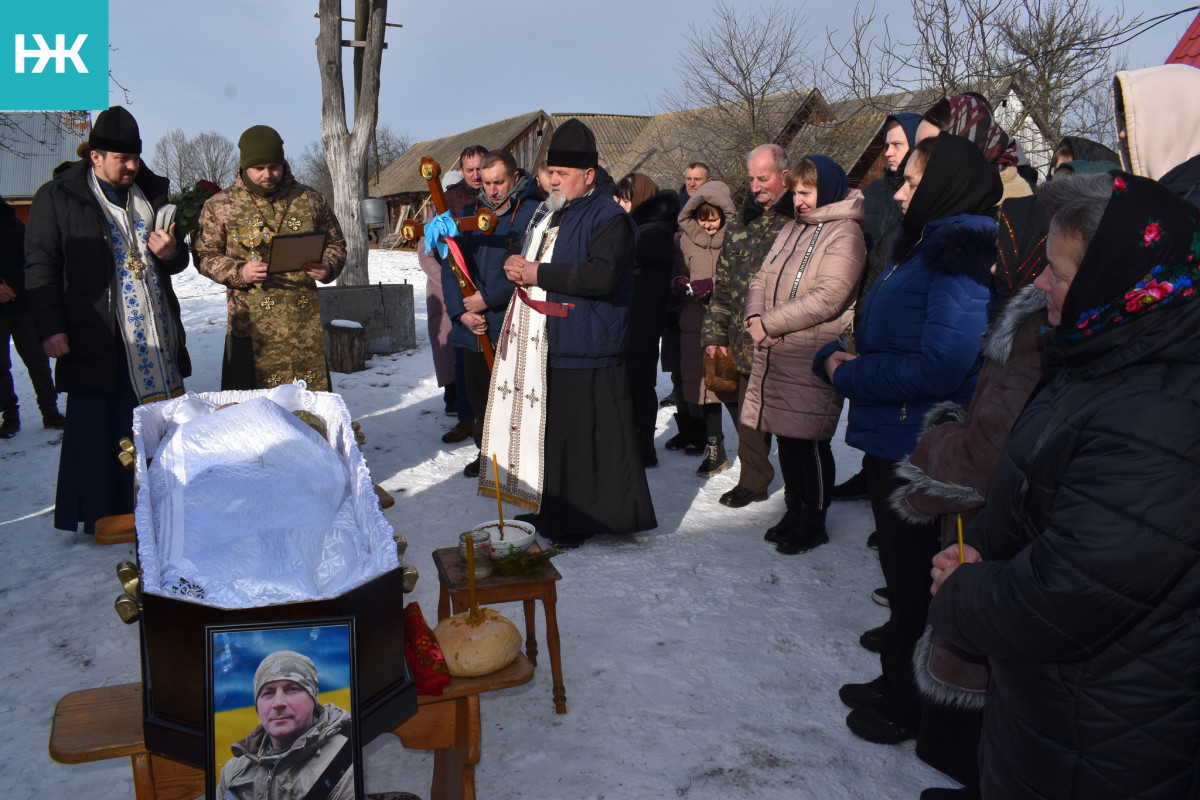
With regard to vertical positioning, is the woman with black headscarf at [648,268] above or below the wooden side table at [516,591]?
above

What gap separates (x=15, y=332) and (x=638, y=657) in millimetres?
6698

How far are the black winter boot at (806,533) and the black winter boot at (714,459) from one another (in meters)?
1.33

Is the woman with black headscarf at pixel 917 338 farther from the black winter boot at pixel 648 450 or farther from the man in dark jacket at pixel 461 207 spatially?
the man in dark jacket at pixel 461 207

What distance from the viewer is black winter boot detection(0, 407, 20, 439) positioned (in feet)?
22.9

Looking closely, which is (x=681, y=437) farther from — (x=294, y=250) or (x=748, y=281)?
(x=294, y=250)

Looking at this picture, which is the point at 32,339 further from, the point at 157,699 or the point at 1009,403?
the point at 1009,403

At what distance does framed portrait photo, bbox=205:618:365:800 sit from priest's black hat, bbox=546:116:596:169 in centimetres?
287

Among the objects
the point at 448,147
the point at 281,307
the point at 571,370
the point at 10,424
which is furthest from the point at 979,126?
the point at 448,147

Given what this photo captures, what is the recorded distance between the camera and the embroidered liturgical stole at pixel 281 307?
488cm

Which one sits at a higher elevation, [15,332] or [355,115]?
[355,115]

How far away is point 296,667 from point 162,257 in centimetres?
364

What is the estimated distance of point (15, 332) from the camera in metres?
7.29

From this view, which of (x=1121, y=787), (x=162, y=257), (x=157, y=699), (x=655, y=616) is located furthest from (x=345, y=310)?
(x=1121, y=787)

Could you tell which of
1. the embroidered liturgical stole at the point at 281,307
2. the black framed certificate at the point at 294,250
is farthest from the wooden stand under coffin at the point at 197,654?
the embroidered liturgical stole at the point at 281,307
